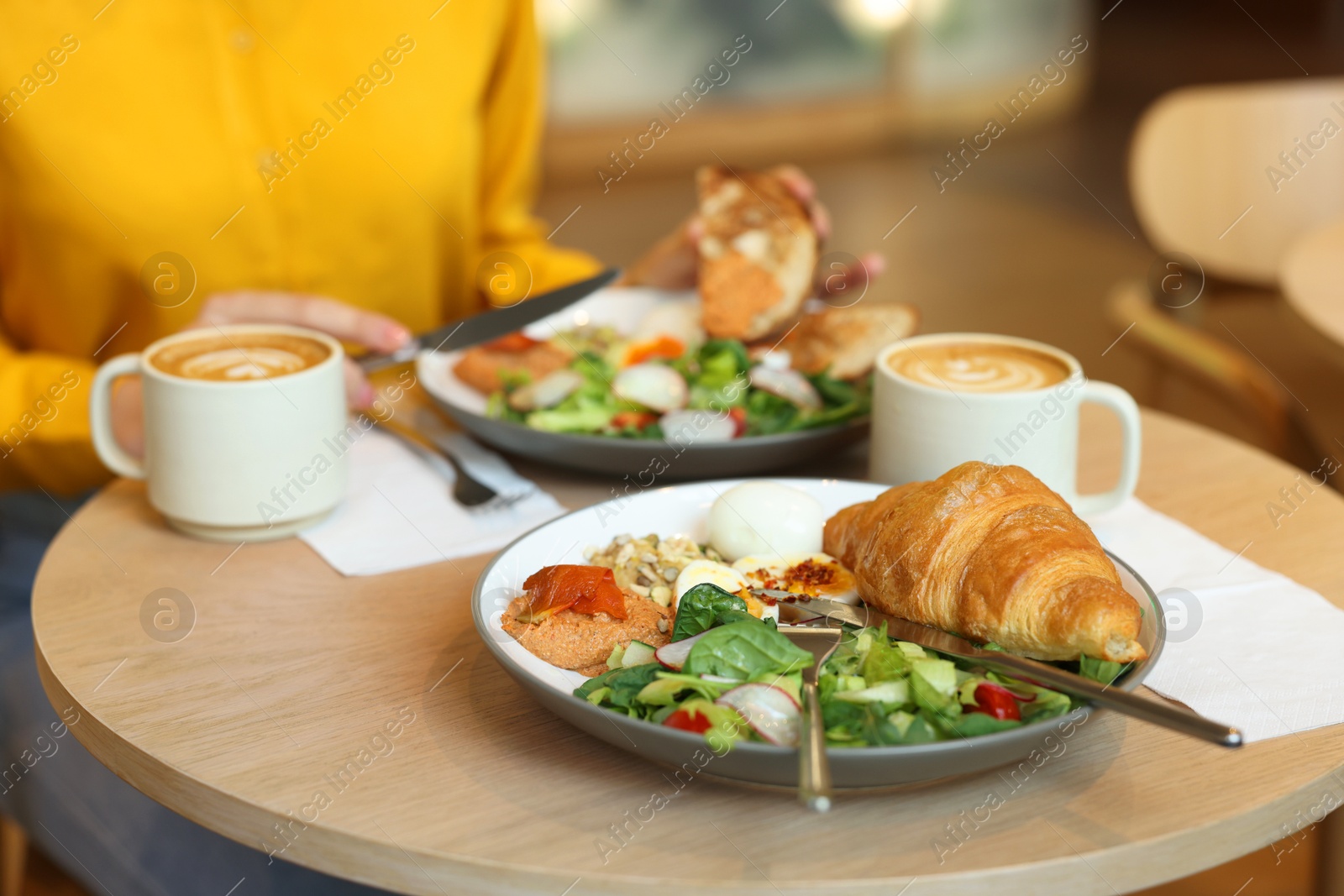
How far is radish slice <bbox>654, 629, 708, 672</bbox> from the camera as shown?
2.32 ft

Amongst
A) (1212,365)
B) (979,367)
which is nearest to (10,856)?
(979,367)

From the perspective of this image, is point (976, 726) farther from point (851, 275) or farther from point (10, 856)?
point (10, 856)

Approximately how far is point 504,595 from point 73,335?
1048mm

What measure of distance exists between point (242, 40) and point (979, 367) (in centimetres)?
105

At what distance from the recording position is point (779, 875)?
2.00 feet

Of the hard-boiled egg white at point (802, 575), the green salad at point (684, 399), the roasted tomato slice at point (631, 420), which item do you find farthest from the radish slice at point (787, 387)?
the hard-boiled egg white at point (802, 575)

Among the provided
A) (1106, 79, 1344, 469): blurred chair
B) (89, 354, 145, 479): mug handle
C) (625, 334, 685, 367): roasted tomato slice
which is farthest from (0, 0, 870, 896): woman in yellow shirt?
(1106, 79, 1344, 469): blurred chair

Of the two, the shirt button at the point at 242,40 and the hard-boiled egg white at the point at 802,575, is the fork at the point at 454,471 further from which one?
the shirt button at the point at 242,40

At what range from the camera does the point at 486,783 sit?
0.69 meters

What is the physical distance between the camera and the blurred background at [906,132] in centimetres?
478

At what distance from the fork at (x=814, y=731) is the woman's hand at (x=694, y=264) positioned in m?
0.78

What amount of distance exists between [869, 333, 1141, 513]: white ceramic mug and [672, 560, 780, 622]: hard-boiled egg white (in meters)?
0.24

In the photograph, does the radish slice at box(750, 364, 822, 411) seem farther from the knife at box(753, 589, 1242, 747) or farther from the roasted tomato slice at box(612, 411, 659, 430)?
the knife at box(753, 589, 1242, 747)

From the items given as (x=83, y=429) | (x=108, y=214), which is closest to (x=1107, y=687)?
(x=83, y=429)
